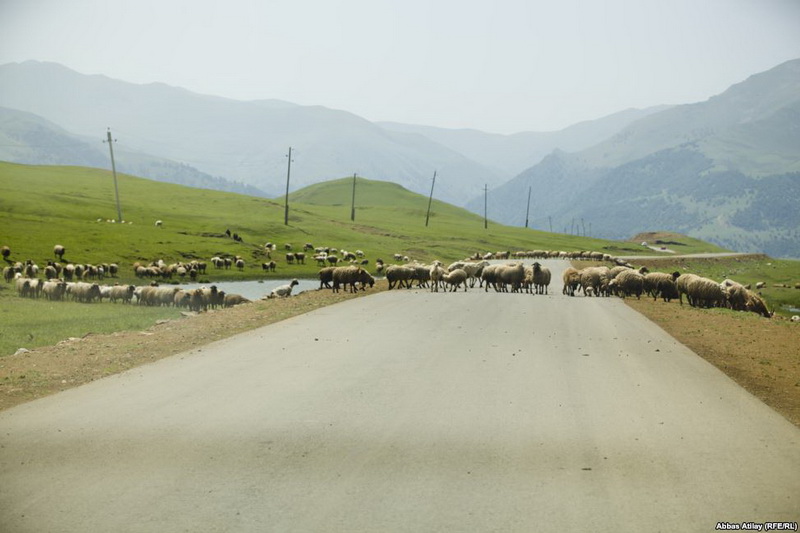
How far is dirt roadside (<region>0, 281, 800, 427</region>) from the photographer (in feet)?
47.8

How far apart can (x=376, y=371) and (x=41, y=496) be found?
7.91 metres

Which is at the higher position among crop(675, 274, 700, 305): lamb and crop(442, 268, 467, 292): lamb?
crop(675, 274, 700, 305): lamb

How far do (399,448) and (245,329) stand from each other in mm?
14445

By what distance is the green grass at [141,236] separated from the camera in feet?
105

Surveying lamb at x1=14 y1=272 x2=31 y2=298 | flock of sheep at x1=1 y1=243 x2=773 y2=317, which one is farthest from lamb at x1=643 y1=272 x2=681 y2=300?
lamb at x1=14 y1=272 x2=31 y2=298

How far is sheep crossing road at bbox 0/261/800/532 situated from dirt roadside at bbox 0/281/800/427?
3.53ft

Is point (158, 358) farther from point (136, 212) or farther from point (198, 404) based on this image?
point (136, 212)

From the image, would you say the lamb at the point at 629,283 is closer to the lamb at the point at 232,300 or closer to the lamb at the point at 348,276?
the lamb at the point at 348,276

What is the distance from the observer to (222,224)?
325ft

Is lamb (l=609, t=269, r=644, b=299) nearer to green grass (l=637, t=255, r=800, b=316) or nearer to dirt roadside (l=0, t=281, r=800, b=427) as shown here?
dirt roadside (l=0, t=281, r=800, b=427)

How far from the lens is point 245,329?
23.0 metres

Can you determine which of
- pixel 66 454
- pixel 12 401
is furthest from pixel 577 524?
pixel 12 401

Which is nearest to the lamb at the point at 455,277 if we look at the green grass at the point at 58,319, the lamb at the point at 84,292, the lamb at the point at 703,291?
the lamb at the point at 703,291

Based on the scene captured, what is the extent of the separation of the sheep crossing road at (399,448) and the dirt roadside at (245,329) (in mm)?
1075
